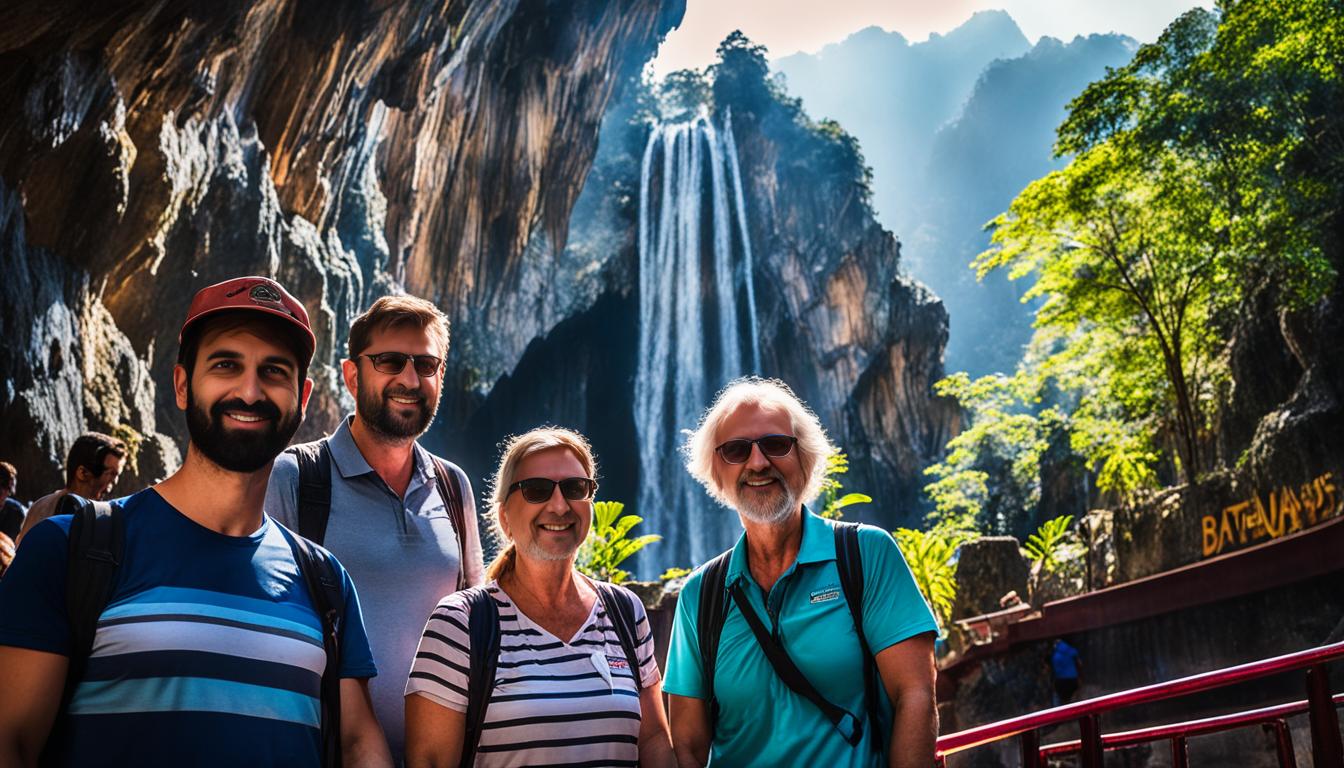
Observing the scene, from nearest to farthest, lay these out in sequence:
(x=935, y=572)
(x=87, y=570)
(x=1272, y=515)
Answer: (x=87, y=570) → (x=1272, y=515) → (x=935, y=572)

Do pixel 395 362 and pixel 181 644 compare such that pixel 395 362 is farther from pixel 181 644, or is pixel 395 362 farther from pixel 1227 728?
pixel 1227 728

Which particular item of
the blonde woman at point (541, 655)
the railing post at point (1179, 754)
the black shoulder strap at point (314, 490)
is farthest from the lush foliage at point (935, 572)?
the black shoulder strap at point (314, 490)

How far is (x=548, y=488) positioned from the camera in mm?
2496

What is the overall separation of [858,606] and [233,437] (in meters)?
1.45

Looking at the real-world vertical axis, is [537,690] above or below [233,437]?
below

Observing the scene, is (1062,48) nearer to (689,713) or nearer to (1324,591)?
(1324,591)

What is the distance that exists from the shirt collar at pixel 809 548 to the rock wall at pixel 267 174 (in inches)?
295

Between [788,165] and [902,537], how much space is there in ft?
70.9

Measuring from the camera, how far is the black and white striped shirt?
85.0 inches

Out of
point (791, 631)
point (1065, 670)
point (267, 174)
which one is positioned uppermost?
point (267, 174)

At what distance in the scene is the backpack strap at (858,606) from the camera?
223cm

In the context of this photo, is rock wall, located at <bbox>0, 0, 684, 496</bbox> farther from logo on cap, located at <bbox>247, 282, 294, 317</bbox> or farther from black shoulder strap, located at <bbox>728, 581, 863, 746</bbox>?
black shoulder strap, located at <bbox>728, 581, 863, 746</bbox>

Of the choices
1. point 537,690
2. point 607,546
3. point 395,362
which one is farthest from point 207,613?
point 607,546

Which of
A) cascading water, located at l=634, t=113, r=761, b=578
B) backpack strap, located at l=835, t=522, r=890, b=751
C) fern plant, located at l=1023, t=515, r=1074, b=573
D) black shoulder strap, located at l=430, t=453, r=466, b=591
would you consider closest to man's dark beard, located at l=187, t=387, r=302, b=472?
black shoulder strap, located at l=430, t=453, r=466, b=591
